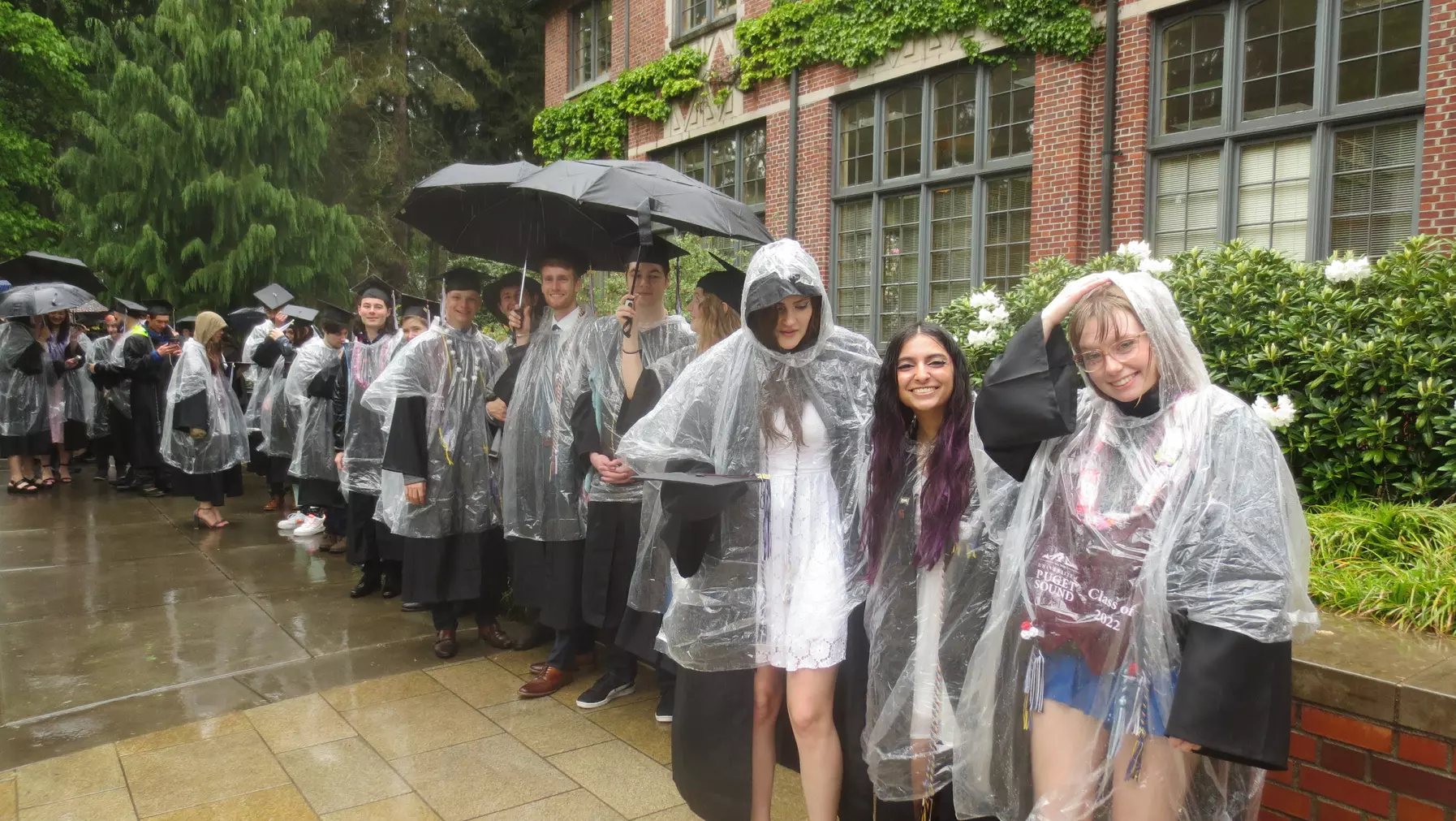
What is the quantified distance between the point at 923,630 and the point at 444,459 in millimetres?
3049

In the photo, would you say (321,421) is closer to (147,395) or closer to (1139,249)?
(147,395)

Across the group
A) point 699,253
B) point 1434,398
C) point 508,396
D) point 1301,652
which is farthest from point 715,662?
point 699,253

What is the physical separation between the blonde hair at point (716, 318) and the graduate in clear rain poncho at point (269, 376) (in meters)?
5.83

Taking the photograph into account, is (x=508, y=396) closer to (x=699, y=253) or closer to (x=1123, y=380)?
(x=1123, y=380)

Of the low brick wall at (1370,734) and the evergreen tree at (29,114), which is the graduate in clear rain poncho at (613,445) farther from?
the evergreen tree at (29,114)

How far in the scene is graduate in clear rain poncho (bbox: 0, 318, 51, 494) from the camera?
10266 millimetres

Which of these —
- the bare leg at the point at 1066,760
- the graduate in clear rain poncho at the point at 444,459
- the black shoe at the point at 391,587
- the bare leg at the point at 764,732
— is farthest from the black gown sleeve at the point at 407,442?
the bare leg at the point at 1066,760

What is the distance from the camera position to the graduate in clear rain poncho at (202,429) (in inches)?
336

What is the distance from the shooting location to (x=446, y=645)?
5.16m

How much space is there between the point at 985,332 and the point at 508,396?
111 inches

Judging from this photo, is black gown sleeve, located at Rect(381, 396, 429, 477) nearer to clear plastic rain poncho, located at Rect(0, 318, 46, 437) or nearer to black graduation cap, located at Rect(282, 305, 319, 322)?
black graduation cap, located at Rect(282, 305, 319, 322)

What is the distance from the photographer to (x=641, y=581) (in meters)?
3.62

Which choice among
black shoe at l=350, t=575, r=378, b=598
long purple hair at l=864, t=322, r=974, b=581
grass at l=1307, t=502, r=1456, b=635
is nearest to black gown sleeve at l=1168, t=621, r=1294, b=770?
long purple hair at l=864, t=322, r=974, b=581

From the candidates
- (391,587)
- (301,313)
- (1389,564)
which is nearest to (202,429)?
(301,313)
